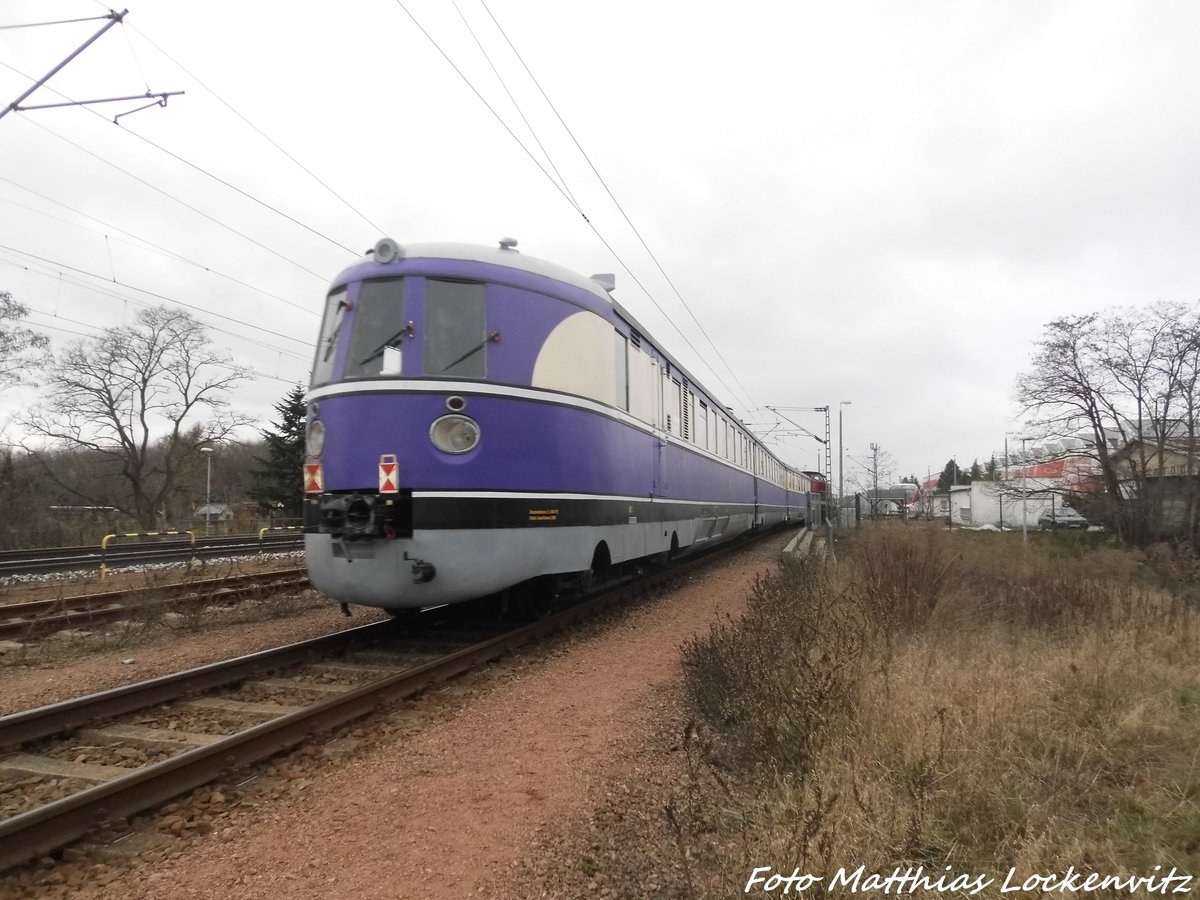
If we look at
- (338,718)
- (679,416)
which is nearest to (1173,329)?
(679,416)

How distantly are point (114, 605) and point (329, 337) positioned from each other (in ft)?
19.5

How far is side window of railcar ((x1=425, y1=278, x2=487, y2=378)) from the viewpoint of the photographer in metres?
6.63

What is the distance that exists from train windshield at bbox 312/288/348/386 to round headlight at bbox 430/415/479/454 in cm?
121

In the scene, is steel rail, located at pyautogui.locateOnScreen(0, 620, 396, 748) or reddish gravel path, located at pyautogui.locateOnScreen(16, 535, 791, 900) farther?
steel rail, located at pyautogui.locateOnScreen(0, 620, 396, 748)

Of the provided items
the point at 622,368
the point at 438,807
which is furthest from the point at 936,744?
the point at 622,368

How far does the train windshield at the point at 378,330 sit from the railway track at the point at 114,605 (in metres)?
4.83

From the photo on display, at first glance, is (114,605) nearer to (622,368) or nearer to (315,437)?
(315,437)

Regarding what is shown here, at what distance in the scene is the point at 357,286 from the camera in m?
6.98

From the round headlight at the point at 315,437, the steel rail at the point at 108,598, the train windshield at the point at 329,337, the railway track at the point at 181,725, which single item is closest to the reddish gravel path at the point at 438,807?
the railway track at the point at 181,725

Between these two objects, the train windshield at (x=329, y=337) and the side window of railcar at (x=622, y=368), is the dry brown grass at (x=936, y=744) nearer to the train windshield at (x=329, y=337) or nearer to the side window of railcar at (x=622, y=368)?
the side window of railcar at (x=622, y=368)

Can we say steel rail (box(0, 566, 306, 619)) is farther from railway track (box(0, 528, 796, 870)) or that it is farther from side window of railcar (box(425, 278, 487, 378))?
side window of railcar (box(425, 278, 487, 378))

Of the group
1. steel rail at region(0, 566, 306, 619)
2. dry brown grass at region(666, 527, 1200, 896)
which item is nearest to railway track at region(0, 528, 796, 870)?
dry brown grass at region(666, 527, 1200, 896)

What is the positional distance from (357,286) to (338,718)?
12.7ft

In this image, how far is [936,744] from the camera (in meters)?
4.15
